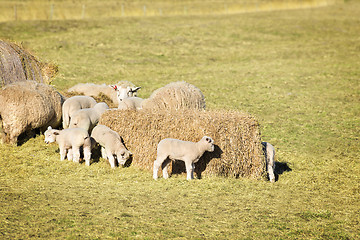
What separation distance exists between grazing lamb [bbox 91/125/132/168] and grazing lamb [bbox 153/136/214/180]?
105cm

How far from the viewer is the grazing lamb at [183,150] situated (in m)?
8.85

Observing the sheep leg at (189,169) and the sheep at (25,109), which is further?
the sheep at (25,109)

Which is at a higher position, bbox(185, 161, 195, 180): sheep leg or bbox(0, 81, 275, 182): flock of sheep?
bbox(0, 81, 275, 182): flock of sheep

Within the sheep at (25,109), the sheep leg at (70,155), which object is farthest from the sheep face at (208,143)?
the sheep at (25,109)

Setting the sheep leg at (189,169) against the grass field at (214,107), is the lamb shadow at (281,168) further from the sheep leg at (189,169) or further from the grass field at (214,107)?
the sheep leg at (189,169)

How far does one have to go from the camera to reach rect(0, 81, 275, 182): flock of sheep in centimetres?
895

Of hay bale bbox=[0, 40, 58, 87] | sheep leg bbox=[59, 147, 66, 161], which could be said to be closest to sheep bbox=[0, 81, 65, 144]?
hay bale bbox=[0, 40, 58, 87]

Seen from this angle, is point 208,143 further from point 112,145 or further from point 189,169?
point 112,145

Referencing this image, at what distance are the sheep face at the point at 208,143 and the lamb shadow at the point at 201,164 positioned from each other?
569 mm

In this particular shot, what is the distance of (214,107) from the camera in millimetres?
17109

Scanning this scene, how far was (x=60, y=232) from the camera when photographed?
618 centimetres

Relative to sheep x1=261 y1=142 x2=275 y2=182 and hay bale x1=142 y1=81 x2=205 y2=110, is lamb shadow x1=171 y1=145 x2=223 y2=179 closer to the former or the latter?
sheep x1=261 y1=142 x2=275 y2=182

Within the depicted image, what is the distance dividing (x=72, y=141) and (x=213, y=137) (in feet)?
Answer: 10.8

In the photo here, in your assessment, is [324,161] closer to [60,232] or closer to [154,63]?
[60,232]
